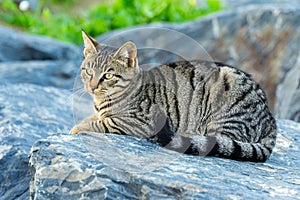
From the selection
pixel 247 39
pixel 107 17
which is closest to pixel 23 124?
pixel 247 39

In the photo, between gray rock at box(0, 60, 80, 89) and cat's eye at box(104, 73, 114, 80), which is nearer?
cat's eye at box(104, 73, 114, 80)

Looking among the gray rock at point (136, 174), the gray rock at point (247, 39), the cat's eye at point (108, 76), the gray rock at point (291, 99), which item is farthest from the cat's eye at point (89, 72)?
the gray rock at point (247, 39)

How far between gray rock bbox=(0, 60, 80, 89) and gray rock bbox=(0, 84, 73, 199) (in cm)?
183

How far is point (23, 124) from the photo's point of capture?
6.07 meters

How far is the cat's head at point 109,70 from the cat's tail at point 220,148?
0.77 metres

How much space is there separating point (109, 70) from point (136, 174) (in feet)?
4.24

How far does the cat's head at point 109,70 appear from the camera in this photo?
16.1 feet

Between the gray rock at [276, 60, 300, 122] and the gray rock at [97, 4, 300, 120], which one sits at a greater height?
the gray rock at [97, 4, 300, 120]

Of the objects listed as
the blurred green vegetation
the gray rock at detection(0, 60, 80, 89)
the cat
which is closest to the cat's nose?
the cat

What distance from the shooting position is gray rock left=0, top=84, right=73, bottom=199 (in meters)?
5.42

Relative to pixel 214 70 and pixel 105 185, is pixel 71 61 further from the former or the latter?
pixel 105 185

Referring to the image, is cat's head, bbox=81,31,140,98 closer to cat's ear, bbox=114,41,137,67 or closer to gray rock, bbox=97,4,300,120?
cat's ear, bbox=114,41,137,67

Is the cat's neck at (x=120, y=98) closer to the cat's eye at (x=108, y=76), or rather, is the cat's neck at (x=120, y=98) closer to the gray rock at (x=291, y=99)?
the cat's eye at (x=108, y=76)

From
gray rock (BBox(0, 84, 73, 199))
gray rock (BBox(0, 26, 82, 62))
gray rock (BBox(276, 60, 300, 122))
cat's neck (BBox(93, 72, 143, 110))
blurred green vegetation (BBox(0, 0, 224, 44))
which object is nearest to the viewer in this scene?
cat's neck (BBox(93, 72, 143, 110))
